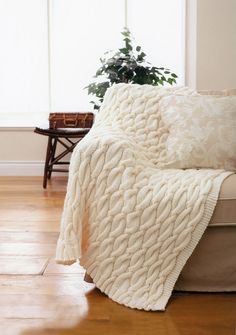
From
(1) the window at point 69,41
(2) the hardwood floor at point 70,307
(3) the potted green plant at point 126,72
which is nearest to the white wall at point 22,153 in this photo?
(1) the window at point 69,41

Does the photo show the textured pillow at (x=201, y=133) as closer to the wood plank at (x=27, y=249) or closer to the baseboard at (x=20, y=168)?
the wood plank at (x=27, y=249)

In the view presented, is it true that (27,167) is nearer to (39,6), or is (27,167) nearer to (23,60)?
(23,60)

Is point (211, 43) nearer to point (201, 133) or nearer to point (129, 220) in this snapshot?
point (201, 133)

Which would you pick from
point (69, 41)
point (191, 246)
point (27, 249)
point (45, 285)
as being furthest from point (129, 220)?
point (69, 41)

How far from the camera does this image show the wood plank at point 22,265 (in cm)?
254

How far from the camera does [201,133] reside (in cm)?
247

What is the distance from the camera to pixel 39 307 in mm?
2121

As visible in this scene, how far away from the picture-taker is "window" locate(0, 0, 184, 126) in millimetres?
5098

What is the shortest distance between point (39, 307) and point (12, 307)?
0.11 metres

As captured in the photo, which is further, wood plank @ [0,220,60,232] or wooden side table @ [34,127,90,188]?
wooden side table @ [34,127,90,188]

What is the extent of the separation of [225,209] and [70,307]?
2.38 ft

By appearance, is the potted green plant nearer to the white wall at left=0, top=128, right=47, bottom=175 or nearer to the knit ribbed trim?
the white wall at left=0, top=128, right=47, bottom=175

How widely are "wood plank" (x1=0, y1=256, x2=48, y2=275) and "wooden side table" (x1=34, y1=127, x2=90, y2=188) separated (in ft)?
6.16

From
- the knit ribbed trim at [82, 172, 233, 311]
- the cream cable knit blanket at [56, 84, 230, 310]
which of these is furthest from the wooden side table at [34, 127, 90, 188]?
the knit ribbed trim at [82, 172, 233, 311]
